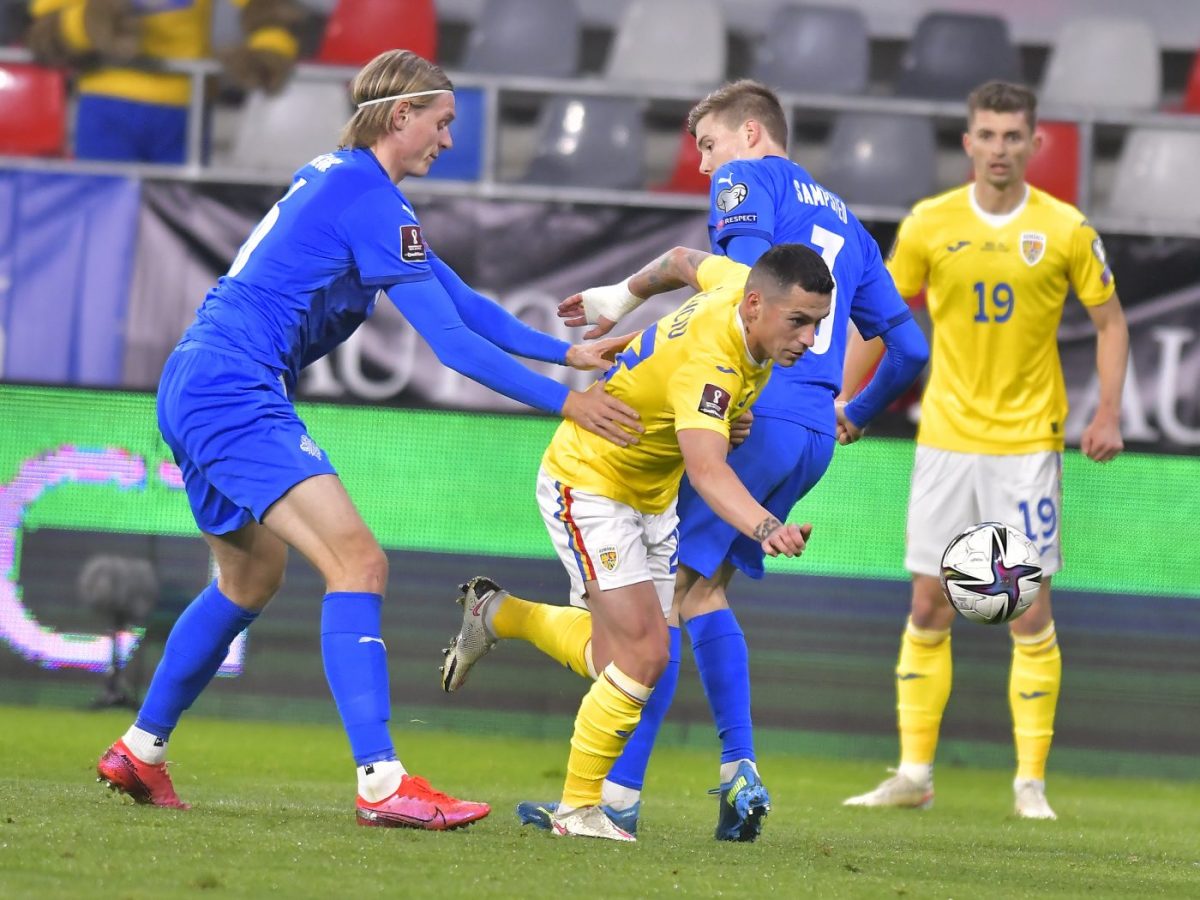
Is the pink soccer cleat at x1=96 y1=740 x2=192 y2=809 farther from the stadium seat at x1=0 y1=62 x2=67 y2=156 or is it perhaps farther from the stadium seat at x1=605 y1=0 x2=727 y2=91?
the stadium seat at x1=605 y1=0 x2=727 y2=91

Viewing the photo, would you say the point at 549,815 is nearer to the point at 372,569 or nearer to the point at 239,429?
the point at 372,569

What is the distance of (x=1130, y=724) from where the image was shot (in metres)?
7.91

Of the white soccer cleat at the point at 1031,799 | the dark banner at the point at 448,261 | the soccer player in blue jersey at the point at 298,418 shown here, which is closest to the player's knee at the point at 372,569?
the soccer player in blue jersey at the point at 298,418

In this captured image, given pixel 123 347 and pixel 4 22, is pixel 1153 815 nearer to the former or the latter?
pixel 123 347

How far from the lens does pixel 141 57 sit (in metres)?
10.6

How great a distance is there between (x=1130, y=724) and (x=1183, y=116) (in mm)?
4337

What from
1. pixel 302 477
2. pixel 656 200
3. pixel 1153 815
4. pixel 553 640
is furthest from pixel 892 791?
pixel 656 200

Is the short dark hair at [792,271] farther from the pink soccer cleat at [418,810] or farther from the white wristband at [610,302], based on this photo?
the pink soccer cleat at [418,810]

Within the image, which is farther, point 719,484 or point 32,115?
point 32,115

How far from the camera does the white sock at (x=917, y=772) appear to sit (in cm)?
659

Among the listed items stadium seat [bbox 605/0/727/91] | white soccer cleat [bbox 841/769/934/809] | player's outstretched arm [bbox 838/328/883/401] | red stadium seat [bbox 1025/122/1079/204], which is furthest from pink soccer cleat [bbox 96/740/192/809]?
stadium seat [bbox 605/0/727/91]

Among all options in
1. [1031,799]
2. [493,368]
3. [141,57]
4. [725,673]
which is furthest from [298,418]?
[141,57]

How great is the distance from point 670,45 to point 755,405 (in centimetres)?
682

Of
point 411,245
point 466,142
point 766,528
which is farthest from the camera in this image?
point 466,142
